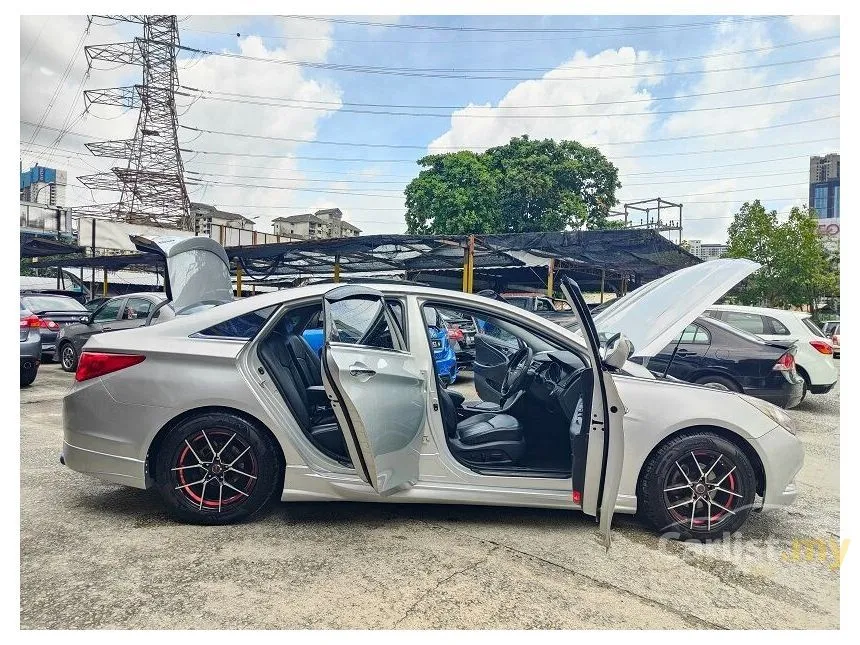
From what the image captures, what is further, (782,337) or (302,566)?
(782,337)

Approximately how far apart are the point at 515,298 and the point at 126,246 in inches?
573

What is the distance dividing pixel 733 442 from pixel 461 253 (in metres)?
12.2

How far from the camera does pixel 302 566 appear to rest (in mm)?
2719

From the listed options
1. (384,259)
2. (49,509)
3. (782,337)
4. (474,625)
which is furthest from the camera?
(384,259)

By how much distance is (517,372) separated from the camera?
14.2ft

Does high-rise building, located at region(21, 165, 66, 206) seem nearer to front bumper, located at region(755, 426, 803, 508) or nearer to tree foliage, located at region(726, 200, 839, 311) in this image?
front bumper, located at region(755, 426, 803, 508)

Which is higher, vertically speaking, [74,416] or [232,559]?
[74,416]

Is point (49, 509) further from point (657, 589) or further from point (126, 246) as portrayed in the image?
point (126, 246)

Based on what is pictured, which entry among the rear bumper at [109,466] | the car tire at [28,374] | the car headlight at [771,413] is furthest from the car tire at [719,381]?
the car tire at [28,374]

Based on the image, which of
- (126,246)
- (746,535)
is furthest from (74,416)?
(126,246)

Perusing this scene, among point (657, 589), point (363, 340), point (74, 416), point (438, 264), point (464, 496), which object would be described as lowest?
point (657, 589)

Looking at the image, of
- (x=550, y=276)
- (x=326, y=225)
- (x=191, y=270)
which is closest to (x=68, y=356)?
(x=191, y=270)

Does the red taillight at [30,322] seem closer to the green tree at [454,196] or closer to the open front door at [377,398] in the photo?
the open front door at [377,398]

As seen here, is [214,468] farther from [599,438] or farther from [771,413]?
[771,413]
